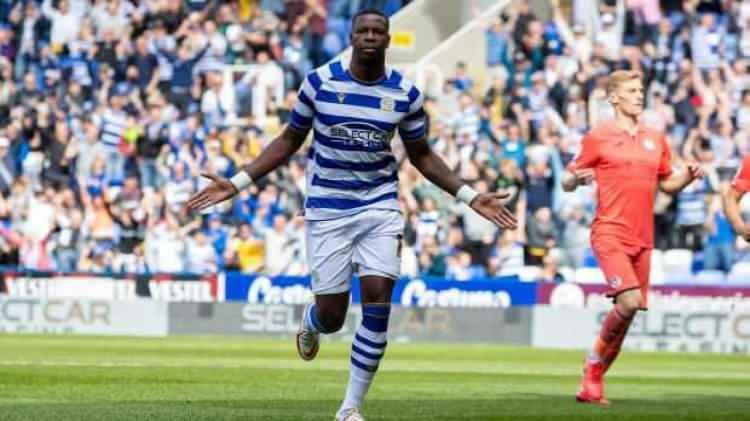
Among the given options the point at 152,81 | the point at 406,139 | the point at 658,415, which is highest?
the point at 152,81

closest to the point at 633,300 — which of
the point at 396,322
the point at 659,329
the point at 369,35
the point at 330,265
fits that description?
the point at 330,265

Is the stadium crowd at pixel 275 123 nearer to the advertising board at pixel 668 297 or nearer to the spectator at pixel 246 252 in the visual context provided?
the spectator at pixel 246 252

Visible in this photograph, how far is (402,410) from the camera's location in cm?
1377

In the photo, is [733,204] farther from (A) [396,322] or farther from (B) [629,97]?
(A) [396,322]

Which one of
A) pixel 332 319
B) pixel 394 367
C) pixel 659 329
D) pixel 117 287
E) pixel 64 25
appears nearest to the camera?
pixel 332 319

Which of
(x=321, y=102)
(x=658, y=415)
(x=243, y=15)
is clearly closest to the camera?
(x=321, y=102)

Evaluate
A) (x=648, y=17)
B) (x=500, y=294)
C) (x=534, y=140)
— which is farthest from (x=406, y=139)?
(x=648, y=17)

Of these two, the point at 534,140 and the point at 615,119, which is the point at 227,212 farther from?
the point at 615,119

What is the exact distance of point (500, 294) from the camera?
27828 millimetres

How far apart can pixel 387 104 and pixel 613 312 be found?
13.3ft

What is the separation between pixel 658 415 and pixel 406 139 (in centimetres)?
306

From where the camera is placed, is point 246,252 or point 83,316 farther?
point 246,252

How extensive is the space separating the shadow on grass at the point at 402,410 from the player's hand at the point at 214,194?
5.14 feet

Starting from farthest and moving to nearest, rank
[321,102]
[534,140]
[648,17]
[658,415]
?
[648,17], [534,140], [658,415], [321,102]
